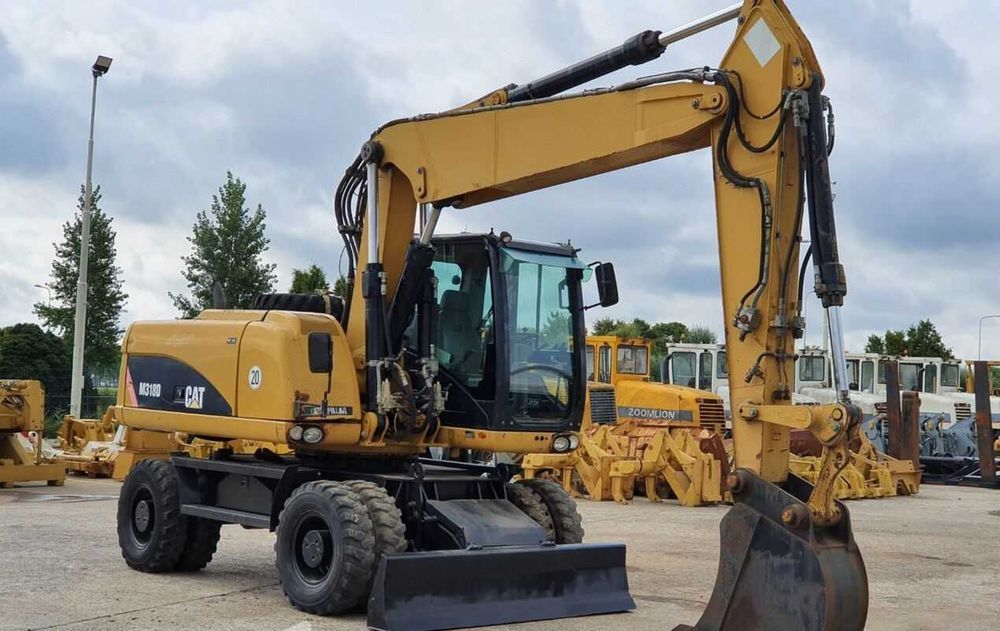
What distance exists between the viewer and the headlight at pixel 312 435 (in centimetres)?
939

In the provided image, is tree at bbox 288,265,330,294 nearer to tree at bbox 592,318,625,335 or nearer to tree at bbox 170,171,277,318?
tree at bbox 170,171,277,318

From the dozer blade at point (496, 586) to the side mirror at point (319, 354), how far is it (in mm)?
1870

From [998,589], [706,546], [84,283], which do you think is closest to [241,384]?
[706,546]

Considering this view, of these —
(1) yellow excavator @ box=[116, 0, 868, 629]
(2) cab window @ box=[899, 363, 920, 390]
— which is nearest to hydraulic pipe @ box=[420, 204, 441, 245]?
(1) yellow excavator @ box=[116, 0, 868, 629]

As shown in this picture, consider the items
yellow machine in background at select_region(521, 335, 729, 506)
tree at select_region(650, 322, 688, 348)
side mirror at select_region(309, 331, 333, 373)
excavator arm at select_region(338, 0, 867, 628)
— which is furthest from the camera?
tree at select_region(650, 322, 688, 348)

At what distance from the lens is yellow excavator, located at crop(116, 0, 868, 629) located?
7.16 m

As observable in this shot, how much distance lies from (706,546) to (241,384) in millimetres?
6340

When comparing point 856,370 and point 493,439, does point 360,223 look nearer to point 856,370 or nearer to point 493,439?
point 493,439

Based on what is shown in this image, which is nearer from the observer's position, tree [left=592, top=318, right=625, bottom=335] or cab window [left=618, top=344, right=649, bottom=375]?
cab window [left=618, top=344, right=649, bottom=375]

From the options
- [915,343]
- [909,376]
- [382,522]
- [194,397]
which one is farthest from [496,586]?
[915,343]

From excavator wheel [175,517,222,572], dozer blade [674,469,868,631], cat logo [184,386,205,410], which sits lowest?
excavator wheel [175,517,222,572]

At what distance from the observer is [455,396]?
964 centimetres

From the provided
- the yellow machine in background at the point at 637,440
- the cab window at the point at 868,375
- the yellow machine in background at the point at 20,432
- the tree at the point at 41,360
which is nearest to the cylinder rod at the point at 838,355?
the yellow machine in background at the point at 637,440

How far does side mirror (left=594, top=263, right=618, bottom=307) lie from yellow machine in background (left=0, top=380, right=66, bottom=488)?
12.5m
